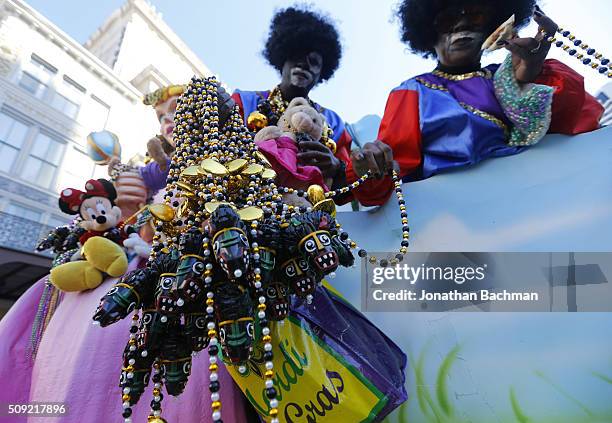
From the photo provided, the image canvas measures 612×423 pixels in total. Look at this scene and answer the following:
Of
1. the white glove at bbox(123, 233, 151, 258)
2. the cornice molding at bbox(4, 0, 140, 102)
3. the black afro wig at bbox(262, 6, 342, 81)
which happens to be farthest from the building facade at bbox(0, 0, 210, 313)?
the white glove at bbox(123, 233, 151, 258)

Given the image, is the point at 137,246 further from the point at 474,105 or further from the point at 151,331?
the point at 474,105

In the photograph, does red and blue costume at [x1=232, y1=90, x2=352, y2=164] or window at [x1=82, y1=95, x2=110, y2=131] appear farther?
window at [x1=82, y1=95, x2=110, y2=131]

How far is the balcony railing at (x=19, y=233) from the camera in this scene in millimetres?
4742

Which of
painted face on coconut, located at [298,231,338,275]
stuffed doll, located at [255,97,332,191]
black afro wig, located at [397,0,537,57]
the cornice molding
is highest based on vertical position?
the cornice molding

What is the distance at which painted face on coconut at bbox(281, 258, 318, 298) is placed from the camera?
980 mm

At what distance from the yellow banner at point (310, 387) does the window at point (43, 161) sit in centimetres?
658

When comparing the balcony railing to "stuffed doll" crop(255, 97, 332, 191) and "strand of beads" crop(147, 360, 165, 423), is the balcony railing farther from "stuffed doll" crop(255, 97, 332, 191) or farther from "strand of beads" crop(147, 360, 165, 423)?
"strand of beads" crop(147, 360, 165, 423)

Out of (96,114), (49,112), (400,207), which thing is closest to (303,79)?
(400,207)

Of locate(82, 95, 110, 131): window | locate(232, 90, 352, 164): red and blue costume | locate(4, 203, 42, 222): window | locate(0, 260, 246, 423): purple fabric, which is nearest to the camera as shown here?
locate(0, 260, 246, 423): purple fabric

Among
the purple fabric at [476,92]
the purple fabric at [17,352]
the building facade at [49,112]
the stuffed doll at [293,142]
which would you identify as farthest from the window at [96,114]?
the purple fabric at [476,92]

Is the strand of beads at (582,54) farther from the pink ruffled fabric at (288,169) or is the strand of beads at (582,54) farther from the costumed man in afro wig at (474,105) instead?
the pink ruffled fabric at (288,169)

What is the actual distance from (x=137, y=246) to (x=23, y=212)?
5699 mm

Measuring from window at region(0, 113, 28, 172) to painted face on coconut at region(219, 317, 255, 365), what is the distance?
6.61 m

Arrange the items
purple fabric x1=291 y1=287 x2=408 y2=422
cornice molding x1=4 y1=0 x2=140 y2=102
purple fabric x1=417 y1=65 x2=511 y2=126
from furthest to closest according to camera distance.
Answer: cornice molding x1=4 y1=0 x2=140 y2=102, purple fabric x1=417 y1=65 x2=511 y2=126, purple fabric x1=291 y1=287 x2=408 y2=422
